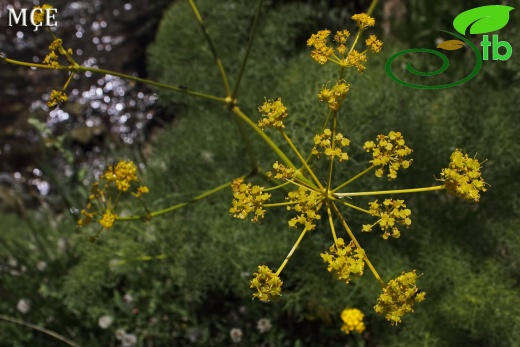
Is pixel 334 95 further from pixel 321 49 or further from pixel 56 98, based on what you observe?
pixel 56 98

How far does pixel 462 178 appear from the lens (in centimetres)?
141

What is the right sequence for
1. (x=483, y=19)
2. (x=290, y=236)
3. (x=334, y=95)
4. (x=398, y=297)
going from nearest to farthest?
(x=398, y=297), (x=334, y=95), (x=290, y=236), (x=483, y=19)

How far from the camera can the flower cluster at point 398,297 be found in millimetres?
1389

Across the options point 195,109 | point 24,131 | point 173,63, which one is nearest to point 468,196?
point 195,109

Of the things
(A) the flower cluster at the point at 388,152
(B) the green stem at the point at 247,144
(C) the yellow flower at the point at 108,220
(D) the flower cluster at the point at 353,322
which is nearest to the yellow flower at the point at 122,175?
(C) the yellow flower at the point at 108,220

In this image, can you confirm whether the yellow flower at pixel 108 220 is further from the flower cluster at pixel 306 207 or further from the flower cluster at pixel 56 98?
the flower cluster at pixel 306 207

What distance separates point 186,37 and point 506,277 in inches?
80.1

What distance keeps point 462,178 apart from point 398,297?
296mm

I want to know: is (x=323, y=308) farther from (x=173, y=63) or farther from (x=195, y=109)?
(x=173, y=63)

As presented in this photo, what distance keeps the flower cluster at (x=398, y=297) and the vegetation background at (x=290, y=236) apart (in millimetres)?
956

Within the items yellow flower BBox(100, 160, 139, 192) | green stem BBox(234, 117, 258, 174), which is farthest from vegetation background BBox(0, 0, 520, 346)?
yellow flower BBox(100, 160, 139, 192)

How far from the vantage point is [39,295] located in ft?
10.2

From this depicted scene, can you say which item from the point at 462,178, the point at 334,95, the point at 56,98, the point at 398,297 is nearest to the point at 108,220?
the point at 56,98

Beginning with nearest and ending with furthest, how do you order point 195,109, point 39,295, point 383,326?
point 383,326 → point 39,295 → point 195,109
